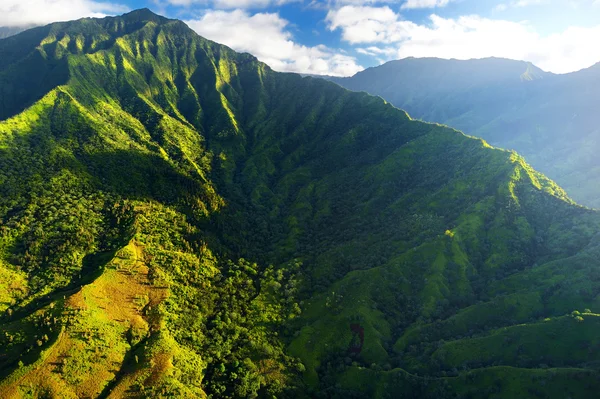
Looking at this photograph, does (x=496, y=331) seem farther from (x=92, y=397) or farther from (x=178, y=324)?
(x=92, y=397)

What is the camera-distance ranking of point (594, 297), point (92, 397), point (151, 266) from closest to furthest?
1. point (92, 397)
2. point (594, 297)
3. point (151, 266)

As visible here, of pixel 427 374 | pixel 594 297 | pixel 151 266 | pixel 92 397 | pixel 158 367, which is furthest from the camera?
pixel 151 266

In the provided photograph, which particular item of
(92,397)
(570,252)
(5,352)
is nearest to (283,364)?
(92,397)

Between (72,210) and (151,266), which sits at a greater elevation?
(72,210)

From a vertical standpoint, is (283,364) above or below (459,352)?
below

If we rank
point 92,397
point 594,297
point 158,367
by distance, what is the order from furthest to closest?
point 594,297, point 158,367, point 92,397

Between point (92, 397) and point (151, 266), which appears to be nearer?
point (92, 397)

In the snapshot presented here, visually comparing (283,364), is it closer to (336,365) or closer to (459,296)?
A: (336,365)

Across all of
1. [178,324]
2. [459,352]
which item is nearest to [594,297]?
[459,352]

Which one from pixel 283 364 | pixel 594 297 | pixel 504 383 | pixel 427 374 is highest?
pixel 594 297
